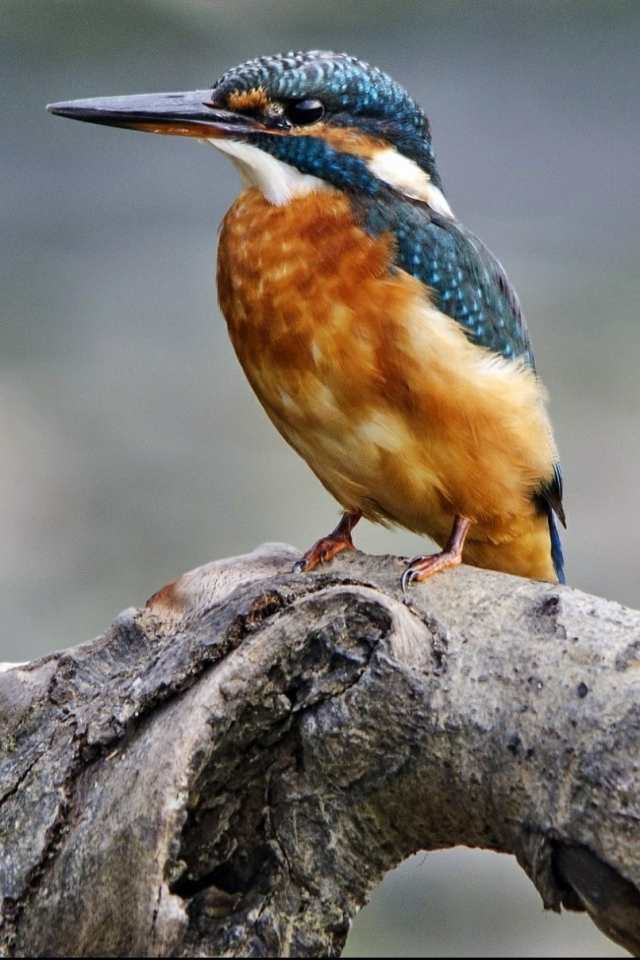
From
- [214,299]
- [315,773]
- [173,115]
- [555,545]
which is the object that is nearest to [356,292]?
[173,115]

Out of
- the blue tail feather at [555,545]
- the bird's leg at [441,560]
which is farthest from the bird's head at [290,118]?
the blue tail feather at [555,545]

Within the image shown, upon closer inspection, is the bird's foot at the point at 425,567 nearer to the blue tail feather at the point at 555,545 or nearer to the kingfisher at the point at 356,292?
the kingfisher at the point at 356,292

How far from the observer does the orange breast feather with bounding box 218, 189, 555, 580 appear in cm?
210

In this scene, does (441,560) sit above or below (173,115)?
below

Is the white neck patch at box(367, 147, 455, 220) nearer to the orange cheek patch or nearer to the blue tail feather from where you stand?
the orange cheek patch

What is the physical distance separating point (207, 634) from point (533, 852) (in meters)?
0.50

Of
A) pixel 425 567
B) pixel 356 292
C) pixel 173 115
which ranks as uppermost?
pixel 173 115

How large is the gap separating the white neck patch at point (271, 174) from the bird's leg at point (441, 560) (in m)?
0.65

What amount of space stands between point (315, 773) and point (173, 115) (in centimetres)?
114

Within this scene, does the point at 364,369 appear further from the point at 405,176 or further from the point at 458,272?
the point at 405,176

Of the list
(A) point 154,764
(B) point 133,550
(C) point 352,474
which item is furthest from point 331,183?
(B) point 133,550

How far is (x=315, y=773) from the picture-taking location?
1.59 meters

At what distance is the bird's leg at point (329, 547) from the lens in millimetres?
2201

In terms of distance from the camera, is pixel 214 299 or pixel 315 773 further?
pixel 214 299
